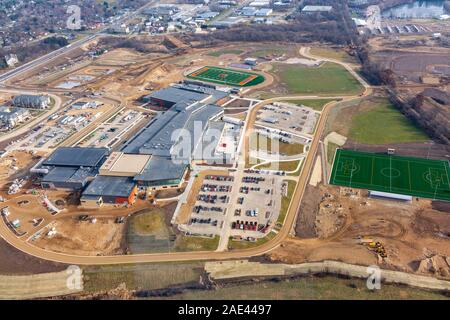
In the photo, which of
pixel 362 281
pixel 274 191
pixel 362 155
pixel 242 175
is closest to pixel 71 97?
pixel 242 175

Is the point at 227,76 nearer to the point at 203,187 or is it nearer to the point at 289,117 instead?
the point at 289,117

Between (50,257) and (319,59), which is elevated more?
(319,59)

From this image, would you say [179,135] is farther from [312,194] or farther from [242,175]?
[312,194]

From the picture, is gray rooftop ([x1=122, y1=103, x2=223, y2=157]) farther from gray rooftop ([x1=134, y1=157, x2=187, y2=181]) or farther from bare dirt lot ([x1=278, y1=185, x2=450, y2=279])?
bare dirt lot ([x1=278, y1=185, x2=450, y2=279])

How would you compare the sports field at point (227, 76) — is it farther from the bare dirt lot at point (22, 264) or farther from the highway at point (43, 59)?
the bare dirt lot at point (22, 264)

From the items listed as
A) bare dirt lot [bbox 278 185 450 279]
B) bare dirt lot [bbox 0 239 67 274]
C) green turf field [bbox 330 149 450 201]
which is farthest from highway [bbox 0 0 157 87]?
bare dirt lot [bbox 278 185 450 279]

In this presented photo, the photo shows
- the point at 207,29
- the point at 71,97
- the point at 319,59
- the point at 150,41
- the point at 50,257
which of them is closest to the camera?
the point at 50,257
